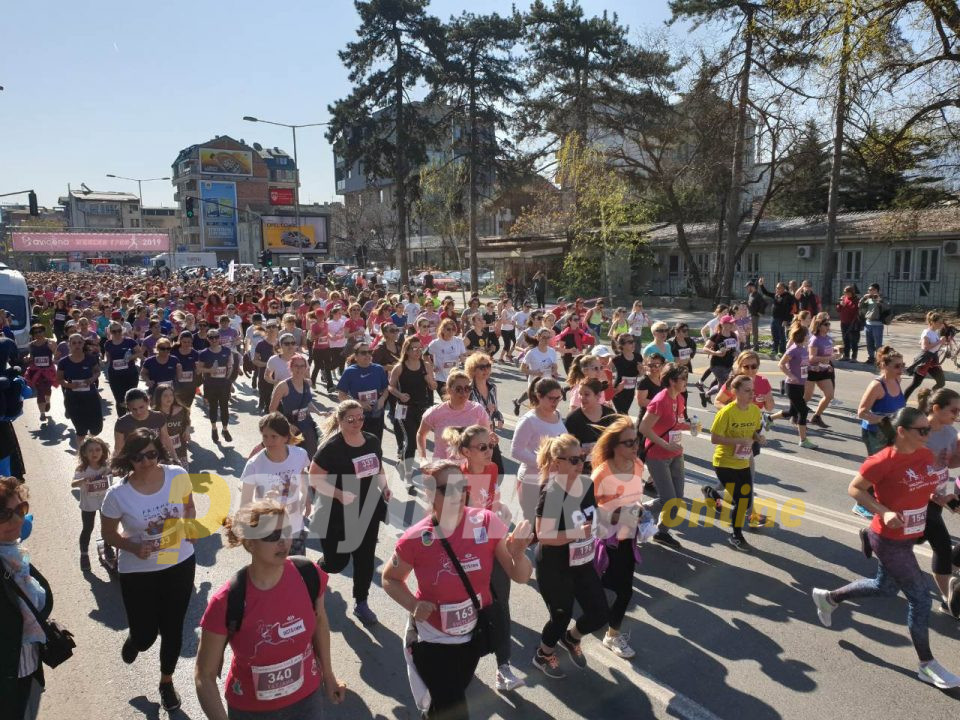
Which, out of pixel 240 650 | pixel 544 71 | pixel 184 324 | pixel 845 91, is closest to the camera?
pixel 240 650

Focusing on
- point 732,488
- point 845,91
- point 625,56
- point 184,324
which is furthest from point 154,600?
point 625,56

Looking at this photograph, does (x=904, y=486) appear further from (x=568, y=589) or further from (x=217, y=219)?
(x=217, y=219)

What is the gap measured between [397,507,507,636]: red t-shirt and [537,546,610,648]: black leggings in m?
0.86

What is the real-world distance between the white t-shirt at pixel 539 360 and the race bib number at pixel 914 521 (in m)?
5.47

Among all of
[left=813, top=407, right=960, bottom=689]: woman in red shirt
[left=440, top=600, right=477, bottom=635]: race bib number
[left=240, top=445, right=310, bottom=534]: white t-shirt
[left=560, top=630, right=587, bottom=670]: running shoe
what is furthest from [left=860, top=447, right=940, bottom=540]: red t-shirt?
[left=240, top=445, right=310, bottom=534]: white t-shirt

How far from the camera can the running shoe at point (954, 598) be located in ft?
16.9

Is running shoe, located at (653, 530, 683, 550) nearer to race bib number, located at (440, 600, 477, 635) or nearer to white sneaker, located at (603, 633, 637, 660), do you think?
white sneaker, located at (603, 633, 637, 660)

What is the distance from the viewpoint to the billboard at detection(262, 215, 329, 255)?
77250mm

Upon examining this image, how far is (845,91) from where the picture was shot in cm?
2111

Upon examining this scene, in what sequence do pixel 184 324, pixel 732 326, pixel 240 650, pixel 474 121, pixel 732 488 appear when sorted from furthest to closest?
pixel 474 121 < pixel 184 324 < pixel 732 326 < pixel 732 488 < pixel 240 650

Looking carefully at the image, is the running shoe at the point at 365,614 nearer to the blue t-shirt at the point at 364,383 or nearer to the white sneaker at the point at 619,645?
the white sneaker at the point at 619,645

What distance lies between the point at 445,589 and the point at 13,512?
217 cm

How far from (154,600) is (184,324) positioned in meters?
11.0

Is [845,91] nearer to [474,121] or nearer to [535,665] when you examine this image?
[474,121]
